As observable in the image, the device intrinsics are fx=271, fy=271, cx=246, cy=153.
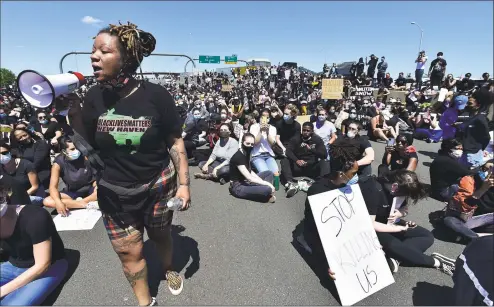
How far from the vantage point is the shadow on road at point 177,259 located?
262 cm


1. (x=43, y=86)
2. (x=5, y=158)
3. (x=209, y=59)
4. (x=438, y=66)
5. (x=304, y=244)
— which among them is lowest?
(x=304, y=244)

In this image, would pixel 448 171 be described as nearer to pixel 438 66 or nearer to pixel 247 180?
pixel 247 180

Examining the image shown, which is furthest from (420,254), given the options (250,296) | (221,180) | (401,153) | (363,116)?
(363,116)

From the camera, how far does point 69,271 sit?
2.74 meters

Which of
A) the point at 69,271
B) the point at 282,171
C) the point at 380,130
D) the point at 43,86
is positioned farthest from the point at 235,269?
the point at 380,130

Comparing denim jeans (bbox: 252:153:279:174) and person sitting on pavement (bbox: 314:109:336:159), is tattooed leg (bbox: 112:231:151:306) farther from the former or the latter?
person sitting on pavement (bbox: 314:109:336:159)

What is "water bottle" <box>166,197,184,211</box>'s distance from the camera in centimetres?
183

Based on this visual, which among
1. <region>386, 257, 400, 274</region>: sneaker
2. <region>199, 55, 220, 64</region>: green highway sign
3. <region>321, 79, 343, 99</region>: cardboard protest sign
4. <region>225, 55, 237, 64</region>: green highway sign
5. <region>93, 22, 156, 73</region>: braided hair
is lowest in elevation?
<region>386, 257, 400, 274</region>: sneaker

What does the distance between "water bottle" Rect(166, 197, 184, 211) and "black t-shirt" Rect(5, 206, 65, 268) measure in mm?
1108

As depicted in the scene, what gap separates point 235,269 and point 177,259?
0.66 m

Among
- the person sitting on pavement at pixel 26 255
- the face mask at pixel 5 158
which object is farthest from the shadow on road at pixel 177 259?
the face mask at pixel 5 158

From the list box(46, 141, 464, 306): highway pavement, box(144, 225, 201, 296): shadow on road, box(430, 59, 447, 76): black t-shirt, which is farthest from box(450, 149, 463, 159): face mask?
box(430, 59, 447, 76): black t-shirt

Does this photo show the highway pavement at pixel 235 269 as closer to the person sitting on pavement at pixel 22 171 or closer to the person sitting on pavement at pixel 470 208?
the person sitting on pavement at pixel 470 208

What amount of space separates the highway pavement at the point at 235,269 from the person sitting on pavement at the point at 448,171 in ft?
1.38
